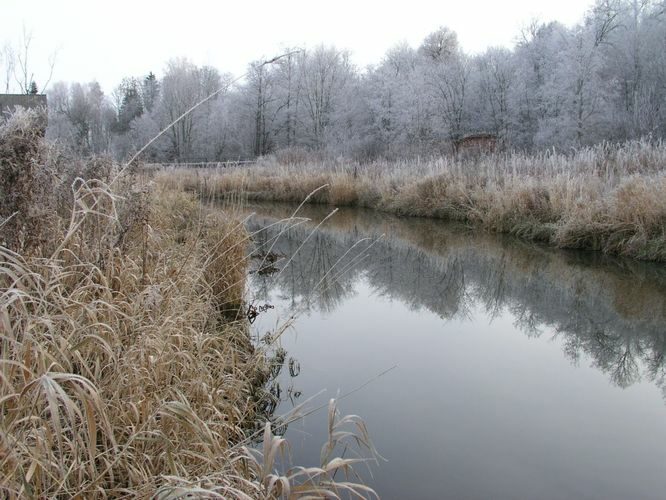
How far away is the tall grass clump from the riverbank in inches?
54.7

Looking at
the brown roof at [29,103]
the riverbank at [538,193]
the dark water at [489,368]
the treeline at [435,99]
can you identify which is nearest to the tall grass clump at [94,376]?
the brown roof at [29,103]

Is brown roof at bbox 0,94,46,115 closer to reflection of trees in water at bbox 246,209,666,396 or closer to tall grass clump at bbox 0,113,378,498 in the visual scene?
tall grass clump at bbox 0,113,378,498

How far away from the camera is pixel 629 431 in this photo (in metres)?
2.31

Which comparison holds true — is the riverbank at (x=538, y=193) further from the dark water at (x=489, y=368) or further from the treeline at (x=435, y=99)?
the treeline at (x=435, y=99)

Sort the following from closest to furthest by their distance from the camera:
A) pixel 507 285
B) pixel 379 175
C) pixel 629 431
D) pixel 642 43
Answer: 1. pixel 629 431
2. pixel 507 285
3. pixel 379 175
4. pixel 642 43

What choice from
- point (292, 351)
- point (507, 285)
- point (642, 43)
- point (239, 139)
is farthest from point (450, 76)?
point (292, 351)

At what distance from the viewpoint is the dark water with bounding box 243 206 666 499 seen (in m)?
2.00

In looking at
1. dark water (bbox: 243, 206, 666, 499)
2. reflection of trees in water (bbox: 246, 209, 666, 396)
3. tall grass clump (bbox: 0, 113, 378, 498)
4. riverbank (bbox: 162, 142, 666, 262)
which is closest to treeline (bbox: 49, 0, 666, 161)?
riverbank (bbox: 162, 142, 666, 262)

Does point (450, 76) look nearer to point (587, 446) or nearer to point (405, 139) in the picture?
point (405, 139)

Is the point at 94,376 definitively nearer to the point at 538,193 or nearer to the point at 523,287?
the point at 523,287

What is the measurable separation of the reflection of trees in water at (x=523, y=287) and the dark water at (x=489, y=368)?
19 millimetres

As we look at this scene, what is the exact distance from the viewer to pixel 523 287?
15.7 ft

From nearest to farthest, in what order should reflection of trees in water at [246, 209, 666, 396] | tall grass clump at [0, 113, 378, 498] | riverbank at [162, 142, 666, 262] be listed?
tall grass clump at [0, 113, 378, 498] < reflection of trees in water at [246, 209, 666, 396] < riverbank at [162, 142, 666, 262]

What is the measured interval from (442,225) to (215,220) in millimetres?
4990
